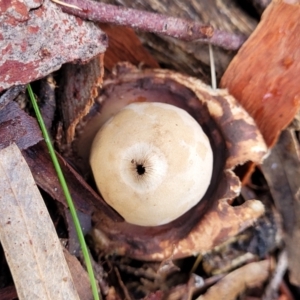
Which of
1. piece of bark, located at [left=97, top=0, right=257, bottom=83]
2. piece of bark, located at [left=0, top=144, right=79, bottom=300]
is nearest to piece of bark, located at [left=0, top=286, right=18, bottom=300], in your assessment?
piece of bark, located at [left=0, top=144, right=79, bottom=300]

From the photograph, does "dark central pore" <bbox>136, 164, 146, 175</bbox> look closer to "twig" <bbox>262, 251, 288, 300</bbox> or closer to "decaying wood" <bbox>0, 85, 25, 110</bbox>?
"decaying wood" <bbox>0, 85, 25, 110</bbox>

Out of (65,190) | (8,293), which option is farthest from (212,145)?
(8,293)

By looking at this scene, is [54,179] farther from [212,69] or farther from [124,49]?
[212,69]

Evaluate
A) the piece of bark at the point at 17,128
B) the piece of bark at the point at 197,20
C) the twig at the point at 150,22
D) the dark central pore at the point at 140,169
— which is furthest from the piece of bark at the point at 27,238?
the piece of bark at the point at 197,20

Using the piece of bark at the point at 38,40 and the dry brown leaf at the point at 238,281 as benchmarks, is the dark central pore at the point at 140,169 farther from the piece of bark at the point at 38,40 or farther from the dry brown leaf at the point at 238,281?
the dry brown leaf at the point at 238,281

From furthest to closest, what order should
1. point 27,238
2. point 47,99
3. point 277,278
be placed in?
1. point 277,278
2. point 47,99
3. point 27,238
